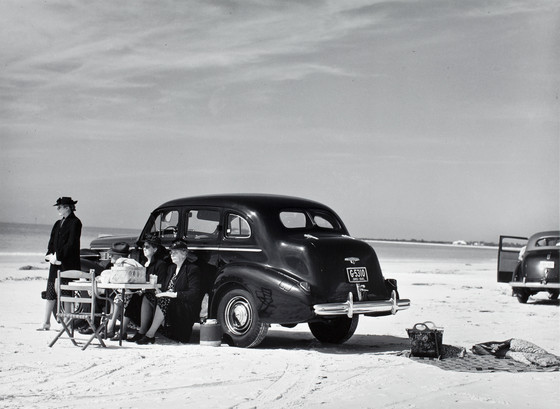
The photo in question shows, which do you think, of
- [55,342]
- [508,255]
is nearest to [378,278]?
[55,342]

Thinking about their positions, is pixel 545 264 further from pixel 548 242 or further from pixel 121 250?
pixel 121 250

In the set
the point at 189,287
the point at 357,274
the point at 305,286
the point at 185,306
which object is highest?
the point at 357,274

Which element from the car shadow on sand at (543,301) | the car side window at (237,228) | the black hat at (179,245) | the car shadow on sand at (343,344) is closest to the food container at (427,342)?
the car shadow on sand at (343,344)

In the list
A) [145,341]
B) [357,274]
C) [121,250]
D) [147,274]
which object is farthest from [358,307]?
[121,250]

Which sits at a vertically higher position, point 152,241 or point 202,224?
point 202,224

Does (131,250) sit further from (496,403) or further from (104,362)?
(496,403)

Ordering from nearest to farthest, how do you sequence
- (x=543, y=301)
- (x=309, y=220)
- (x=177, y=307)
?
(x=177, y=307)
(x=309, y=220)
(x=543, y=301)

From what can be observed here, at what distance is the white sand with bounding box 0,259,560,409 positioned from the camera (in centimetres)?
706

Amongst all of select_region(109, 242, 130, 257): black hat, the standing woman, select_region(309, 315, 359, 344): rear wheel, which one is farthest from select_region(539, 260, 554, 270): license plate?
the standing woman

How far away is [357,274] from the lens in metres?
10.3

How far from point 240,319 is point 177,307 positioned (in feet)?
2.82

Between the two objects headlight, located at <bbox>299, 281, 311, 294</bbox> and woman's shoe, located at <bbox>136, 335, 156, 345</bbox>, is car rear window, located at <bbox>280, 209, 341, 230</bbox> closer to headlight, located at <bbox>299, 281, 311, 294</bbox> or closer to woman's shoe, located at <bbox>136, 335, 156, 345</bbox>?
headlight, located at <bbox>299, 281, 311, 294</bbox>

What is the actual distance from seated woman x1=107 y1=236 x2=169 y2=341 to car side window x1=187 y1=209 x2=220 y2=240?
454mm

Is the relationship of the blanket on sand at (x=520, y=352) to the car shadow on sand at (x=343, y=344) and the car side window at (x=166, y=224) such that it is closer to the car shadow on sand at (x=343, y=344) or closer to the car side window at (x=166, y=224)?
the car shadow on sand at (x=343, y=344)
